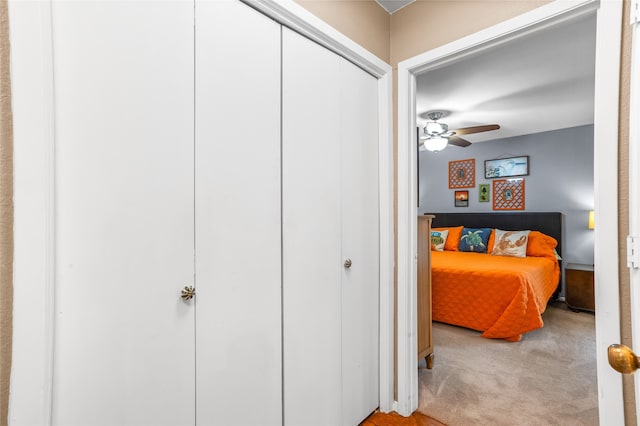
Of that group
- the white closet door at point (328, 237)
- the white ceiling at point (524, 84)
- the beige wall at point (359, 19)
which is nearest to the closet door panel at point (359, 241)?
the white closet door at point (328, 237)

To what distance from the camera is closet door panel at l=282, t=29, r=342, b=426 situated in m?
1.39

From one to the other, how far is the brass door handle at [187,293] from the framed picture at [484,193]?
17.2 feet

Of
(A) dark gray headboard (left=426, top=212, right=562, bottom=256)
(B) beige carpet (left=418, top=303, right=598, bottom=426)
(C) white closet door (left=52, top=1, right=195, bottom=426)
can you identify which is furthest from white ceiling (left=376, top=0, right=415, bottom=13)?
(A) dark gray headboard (left=426, top=212, right=562, bottom=256)

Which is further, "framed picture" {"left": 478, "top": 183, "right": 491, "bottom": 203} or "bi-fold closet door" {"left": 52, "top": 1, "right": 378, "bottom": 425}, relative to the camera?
"framed picture" {"left": 478, "top": 183, "right": 491, "bottom": 203}

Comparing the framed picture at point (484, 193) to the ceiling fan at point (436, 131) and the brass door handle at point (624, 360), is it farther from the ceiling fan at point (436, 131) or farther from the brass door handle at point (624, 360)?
the brass door handle at point (624, 360)

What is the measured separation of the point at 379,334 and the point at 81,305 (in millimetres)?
1519

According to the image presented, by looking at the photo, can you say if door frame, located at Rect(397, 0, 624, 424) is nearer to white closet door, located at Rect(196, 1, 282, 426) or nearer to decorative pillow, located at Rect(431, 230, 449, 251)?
white closet door, located at Rect(196, 1, 282, 426)

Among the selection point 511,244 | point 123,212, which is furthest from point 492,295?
point 123,212

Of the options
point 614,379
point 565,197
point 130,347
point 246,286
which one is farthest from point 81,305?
point 565,197

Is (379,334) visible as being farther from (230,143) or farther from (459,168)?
(459,168)

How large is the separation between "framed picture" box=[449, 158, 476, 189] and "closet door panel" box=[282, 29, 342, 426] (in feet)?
14.6

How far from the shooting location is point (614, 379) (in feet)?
3.82

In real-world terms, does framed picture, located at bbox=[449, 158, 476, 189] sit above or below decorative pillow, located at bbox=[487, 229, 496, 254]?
above

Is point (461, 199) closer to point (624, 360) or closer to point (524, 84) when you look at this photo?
point (524, 84)
